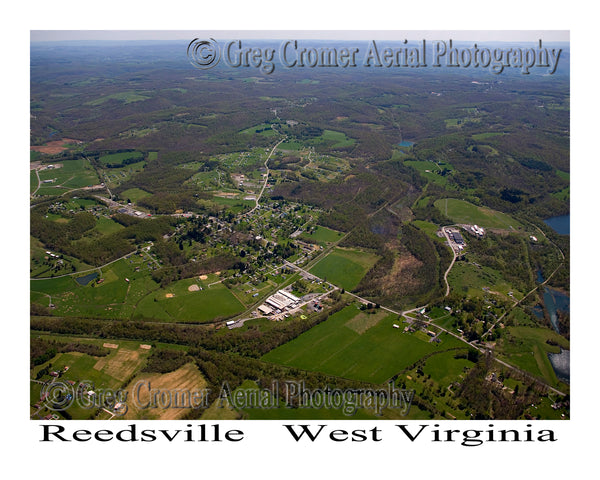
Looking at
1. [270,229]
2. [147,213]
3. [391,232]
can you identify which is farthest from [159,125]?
[391,232]

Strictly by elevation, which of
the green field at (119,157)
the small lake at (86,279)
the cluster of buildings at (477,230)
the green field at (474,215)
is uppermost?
the green field at (119,157)

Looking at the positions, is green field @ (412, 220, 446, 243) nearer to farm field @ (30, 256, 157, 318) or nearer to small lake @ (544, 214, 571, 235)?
small lake @ (544, 214, 571, 235)

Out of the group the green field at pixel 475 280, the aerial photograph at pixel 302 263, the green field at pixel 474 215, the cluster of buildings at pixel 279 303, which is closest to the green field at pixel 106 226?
the aerial photograph at pixel 302 263

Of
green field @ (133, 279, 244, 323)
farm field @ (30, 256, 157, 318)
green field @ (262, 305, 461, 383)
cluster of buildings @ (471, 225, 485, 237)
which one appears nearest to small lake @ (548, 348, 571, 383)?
green field @ (262, 305, 461, 383)

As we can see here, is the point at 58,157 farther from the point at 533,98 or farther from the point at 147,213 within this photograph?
the point at 533,98

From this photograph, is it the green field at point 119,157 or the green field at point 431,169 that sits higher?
the green field at point 119,157

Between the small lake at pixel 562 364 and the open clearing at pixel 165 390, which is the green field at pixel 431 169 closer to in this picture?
the small lake at pixel 562 364
